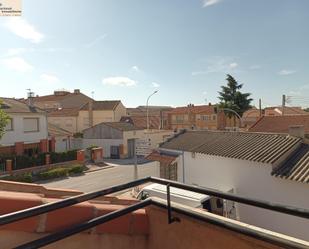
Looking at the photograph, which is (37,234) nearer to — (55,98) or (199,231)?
(199,231)

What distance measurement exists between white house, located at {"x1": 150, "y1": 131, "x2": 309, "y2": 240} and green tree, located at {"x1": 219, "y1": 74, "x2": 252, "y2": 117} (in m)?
29.2

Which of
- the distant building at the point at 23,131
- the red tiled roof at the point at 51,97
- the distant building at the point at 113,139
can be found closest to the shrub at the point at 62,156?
the distant building at the point at 23,131

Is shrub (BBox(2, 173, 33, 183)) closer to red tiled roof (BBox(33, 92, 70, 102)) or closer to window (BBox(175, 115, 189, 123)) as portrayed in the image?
window (BBox(175, 115, 189, 123))

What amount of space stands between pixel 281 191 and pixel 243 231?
39.6 feet

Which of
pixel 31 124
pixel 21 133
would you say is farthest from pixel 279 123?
pixel 21 133

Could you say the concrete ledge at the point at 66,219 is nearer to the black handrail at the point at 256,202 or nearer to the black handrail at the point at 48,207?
the black handrail at the point at 48,207

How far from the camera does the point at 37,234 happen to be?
2.06m

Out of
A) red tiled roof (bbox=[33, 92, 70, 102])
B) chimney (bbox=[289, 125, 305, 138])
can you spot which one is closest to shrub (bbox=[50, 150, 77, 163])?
chimney (bbox=[289, 125, 305, 138])

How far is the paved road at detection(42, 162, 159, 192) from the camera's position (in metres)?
22.5

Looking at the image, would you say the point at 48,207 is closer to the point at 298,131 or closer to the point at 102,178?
the point at 298,131

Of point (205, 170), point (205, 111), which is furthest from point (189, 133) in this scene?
point (205, 111)

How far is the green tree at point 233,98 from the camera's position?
47.1 m

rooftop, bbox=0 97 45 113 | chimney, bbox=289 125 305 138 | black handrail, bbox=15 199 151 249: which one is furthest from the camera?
rooftop, bbox=0 97 45 113

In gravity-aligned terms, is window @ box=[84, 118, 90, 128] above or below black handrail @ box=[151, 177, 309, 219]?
above
